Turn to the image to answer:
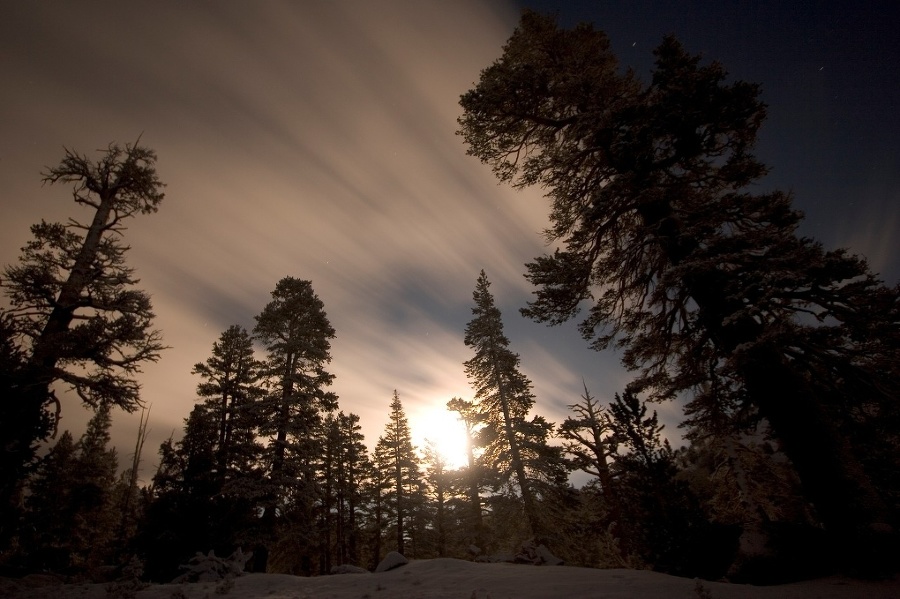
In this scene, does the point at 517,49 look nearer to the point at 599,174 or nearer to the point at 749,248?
the point at 599,174

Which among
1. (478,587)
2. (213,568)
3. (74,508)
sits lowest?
(478,587)

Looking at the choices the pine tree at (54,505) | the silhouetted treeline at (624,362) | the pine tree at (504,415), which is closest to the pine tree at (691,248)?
the silhouetted treeline at (624,362)

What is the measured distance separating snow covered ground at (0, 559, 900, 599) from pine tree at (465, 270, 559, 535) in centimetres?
970

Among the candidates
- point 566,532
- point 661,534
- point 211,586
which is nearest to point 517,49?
point 661,534

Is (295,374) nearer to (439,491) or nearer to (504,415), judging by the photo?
(504,415)

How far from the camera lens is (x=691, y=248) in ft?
28.3

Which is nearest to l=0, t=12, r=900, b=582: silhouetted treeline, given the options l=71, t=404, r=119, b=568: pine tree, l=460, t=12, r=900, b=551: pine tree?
l=460, t=12, r=900, b=551: pine tree

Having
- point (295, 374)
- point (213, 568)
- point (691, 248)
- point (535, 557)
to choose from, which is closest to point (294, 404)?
point (295, 374)

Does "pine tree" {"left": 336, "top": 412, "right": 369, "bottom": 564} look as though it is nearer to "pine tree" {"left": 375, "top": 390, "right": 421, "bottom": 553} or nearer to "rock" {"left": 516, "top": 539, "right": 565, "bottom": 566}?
"pine tree" {"left": 375, "top": 390, "right": 421, "bottom": 553}

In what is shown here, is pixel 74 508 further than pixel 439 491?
No

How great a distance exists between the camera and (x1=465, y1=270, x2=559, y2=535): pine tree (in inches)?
733

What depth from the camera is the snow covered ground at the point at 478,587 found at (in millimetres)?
5230

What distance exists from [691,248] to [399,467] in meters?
30.3

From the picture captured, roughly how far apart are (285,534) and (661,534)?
51.4 feet
